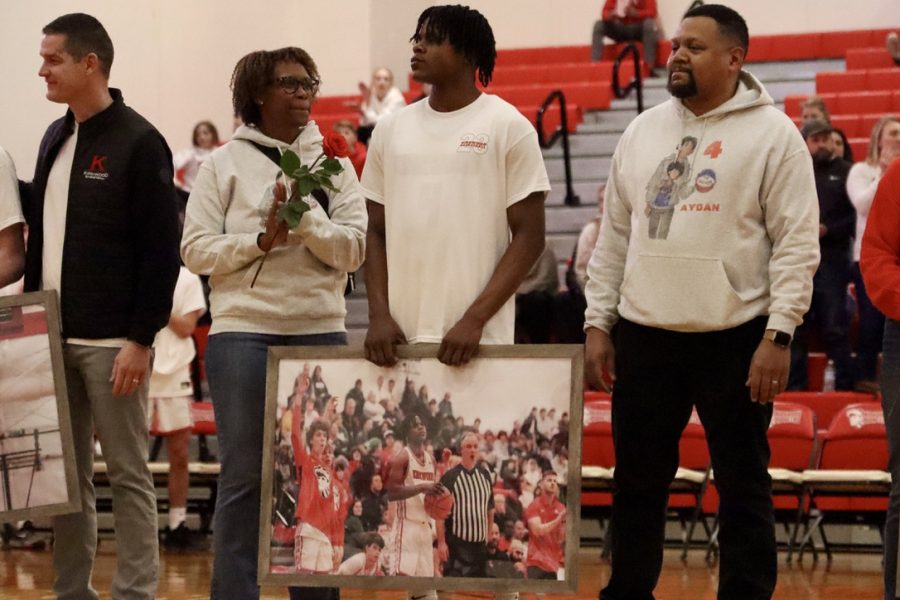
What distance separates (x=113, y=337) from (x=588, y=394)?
4442 millimetres

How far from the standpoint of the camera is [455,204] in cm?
405

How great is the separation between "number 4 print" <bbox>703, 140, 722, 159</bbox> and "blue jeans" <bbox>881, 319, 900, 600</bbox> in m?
0.79

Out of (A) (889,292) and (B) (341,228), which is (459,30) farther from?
(A) (889,292)

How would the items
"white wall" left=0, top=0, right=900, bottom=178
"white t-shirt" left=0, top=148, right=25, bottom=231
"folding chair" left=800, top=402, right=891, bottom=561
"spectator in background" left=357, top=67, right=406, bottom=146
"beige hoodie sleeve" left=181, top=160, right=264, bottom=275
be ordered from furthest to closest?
"spectator in background" left=357, top=67, right=406, bottom=146 < "white wall" left=0, top=0, right=900, bottom=178 < "folding chair" left=800, top=402, right=891, bottom=561 < "white t-shirt" left=0, top=148, right=25, bottom=231 < "beige hoodie sleeve" left=181, top=160, right=264, bottom=275

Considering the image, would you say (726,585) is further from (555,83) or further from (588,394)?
(555,83)

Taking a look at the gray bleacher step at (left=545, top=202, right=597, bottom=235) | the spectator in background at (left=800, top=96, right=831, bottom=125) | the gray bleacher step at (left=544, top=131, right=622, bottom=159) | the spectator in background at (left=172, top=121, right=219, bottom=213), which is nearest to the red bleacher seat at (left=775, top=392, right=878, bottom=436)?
the spectator in background at (left=800, top=96, right=831, bottom=125)

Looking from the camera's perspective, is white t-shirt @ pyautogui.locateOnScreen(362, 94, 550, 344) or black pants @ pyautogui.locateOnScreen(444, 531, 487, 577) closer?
black pants @ pyautogui.locateOnScreen(444, 531, 487, 577)

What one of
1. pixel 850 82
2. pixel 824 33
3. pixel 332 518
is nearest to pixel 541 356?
pixel 332 518

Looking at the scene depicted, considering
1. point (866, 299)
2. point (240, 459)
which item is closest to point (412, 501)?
point (240, 459)

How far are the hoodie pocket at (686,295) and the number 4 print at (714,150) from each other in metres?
0.30

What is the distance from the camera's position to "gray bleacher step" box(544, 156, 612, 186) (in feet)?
39.6

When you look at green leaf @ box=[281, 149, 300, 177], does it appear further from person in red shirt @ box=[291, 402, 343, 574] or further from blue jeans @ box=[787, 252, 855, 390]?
blue jeans @ box=[787, 252, 855, 390]

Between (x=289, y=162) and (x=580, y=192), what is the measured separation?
25.7ft

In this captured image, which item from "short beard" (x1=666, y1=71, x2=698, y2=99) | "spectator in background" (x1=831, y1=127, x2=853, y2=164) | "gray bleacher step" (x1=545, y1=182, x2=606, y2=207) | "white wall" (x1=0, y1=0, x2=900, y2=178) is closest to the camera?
"short beard" (x1=666, y1=71, x2=698, y2=99)
